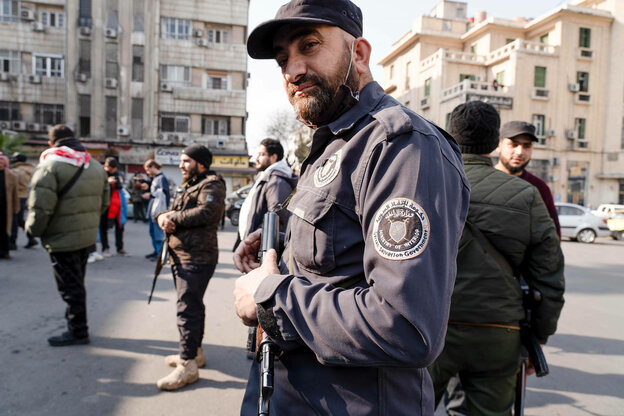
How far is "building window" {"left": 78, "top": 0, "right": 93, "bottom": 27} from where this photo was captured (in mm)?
27359

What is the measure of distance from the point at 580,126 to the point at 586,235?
18.0m

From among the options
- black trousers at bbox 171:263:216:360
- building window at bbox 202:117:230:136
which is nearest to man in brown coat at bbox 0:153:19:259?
black trousers at bbox 171:263:216:360

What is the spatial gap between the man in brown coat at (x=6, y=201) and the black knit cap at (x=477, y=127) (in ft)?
27.8

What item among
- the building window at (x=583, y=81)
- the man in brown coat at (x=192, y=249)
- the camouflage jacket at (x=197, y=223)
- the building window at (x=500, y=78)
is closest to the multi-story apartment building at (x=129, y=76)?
the building window at (x=500, y=78)

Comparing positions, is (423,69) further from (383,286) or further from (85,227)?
(383,286)

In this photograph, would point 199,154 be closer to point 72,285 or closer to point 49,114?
point 72,285

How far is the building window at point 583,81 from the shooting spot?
30.7m

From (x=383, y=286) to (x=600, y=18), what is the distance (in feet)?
125

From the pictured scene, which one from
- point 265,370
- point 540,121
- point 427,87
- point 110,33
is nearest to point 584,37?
point 540,121

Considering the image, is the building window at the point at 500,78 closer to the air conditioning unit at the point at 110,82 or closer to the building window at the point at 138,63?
the building window at the point at 138,63

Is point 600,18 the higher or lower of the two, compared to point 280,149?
higher

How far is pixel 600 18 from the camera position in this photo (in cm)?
3048

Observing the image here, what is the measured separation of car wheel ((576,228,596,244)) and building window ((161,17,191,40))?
25496 mm

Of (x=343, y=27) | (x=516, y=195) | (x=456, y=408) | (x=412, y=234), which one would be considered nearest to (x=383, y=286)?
(x=412, y=234)
